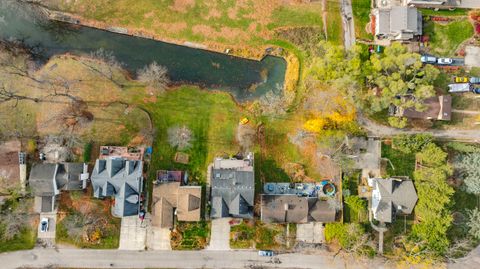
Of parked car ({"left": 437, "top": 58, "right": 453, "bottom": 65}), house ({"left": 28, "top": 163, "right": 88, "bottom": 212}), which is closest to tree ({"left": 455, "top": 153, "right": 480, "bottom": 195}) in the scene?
parked car ({"left": 437, "top": 58, "right": 453, "bottom": 65})

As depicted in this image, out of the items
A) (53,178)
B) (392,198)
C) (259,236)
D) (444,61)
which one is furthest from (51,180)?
(444,61)

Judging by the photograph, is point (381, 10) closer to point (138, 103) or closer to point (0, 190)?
point (138, 103)

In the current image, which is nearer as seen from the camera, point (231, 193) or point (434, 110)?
point (231, 193)

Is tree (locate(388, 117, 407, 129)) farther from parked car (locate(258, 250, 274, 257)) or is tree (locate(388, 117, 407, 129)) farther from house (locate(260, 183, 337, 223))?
parked car (locate(258, 250, 274, 257))

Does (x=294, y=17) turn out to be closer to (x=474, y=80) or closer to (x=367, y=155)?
(x=367, y=155)

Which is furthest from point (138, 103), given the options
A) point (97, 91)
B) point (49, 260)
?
point (49, 260)

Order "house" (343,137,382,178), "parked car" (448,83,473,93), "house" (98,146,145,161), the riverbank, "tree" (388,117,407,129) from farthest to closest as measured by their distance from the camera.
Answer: the riverbank < "house" (343,137,382,178) < "parked car" (448,83,473,93) < "house" (98,146,145,161) < "tree" (388,117,407,129)
